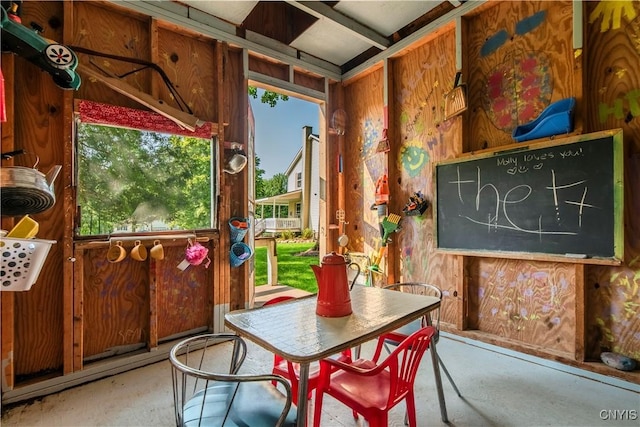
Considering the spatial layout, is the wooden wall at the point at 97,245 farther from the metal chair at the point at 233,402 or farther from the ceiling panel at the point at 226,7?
the metal chair at the point at 233,402

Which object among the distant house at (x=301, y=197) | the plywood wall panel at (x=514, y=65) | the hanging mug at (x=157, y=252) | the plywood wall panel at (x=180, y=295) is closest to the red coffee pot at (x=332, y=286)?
the hanging mug at (x=157, y=252)

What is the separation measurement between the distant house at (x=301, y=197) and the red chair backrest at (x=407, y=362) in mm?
7459

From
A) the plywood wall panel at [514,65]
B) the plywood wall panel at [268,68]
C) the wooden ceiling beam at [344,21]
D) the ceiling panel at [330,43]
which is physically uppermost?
the ceiling panel at [330,43]

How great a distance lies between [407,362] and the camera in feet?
4.40

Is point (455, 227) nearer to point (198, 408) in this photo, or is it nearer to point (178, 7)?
point (198, 408)

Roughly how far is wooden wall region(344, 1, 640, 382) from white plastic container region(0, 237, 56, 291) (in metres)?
2.86

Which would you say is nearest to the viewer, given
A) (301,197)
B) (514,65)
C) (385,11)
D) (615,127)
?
(615,127)

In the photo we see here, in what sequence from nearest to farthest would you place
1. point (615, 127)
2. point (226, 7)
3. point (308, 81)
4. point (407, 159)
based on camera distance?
1. point (615, 127)
2. point (226, 7)
3. point (407, 159)
4. point (308, 81)

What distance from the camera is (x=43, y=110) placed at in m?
2.14

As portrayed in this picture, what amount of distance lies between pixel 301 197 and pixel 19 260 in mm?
10927

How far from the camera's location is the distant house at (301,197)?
A: 1048 centimetres

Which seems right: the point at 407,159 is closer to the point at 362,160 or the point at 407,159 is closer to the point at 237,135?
the point at 362,160

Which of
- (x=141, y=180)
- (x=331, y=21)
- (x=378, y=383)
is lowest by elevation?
(x=378, y=383)

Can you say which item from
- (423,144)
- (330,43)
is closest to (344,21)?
(330,43)
